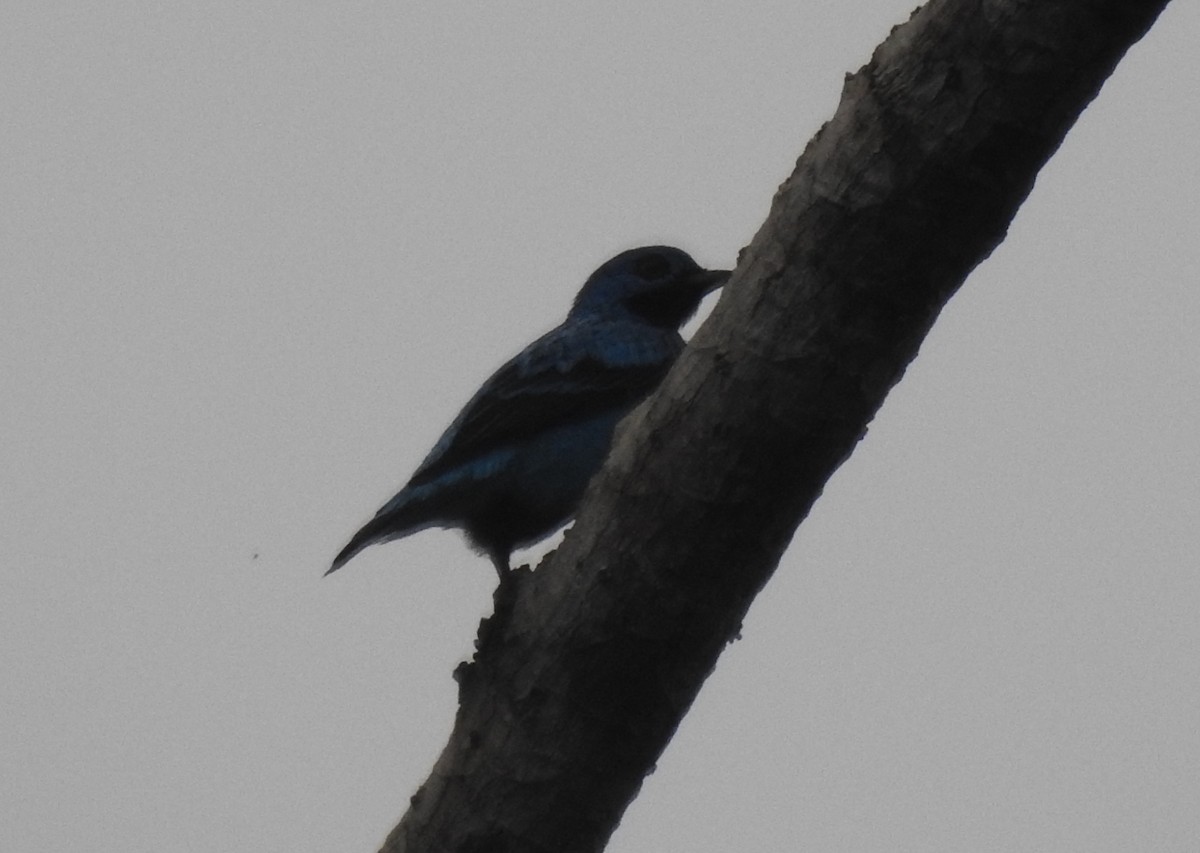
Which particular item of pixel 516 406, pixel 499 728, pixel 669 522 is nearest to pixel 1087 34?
pixel 669 522

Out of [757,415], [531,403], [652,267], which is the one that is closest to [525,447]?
[531,403]

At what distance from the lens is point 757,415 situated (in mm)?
3592

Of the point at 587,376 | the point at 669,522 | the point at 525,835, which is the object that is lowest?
the point at 525,835

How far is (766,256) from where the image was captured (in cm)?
366

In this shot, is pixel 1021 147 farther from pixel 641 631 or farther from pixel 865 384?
pixel 641 631

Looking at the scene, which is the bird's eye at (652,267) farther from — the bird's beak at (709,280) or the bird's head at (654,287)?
the bird's beak at (709,280)

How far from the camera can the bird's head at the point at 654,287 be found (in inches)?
317

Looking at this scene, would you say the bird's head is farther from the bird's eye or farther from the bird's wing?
the bird's wing

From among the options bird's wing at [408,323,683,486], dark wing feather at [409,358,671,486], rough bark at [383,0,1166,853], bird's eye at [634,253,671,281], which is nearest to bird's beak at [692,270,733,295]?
bird's eye at [634,253,671,281]

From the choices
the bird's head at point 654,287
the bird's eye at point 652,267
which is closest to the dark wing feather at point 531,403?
the bird's head at point 654,287

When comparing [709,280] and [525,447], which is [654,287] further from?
[525,447]

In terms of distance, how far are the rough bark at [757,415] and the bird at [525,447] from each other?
222 cm

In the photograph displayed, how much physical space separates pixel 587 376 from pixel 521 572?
2.58 meters

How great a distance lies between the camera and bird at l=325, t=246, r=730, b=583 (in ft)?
20.6
